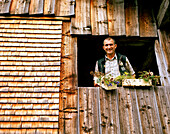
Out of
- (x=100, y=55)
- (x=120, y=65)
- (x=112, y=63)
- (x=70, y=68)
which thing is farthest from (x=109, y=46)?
(x=100, y=55)

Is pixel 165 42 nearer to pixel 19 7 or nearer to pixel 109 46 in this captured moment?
pixel 109 46

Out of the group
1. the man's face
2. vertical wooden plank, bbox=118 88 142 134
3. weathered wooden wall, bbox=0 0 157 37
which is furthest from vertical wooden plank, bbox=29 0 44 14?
vertical wooden plank, bbox=118 88 142 134

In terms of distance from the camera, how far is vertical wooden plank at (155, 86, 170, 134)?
4.03m

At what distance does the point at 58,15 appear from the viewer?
5.11m

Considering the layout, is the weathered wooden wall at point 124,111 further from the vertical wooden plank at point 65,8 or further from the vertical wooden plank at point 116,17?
the vertical wooden plank at point 65,8

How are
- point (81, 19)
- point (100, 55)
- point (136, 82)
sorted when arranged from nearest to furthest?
point (136, 82) → point (81, 19) → point (100, 55)

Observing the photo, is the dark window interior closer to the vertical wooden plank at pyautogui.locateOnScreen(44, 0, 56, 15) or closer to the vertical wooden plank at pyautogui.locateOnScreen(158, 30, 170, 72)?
the vertical wooden plank at pyautogui.locateOnScreen(158, 30, 170, 72)

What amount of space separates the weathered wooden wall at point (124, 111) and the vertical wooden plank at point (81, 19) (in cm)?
148

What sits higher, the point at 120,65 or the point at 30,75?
the point at 120,65

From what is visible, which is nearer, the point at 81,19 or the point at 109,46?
the point at 109,46

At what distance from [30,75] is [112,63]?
1911mm

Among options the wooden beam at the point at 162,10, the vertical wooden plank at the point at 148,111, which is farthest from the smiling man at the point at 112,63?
the wooden beam at the point at 162,10

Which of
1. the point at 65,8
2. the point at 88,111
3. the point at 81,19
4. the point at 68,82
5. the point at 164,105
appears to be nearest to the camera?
the point at 88,111

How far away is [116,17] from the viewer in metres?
5.21
